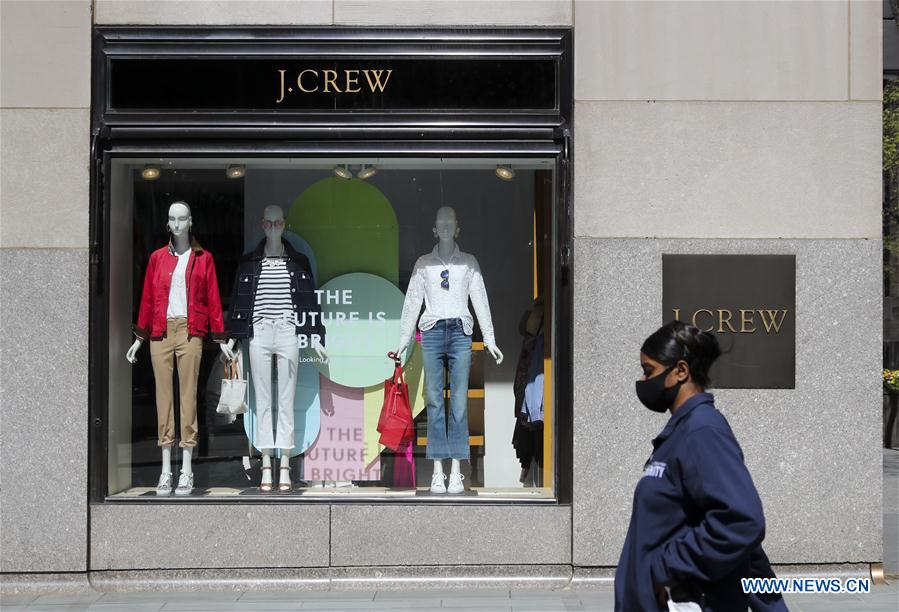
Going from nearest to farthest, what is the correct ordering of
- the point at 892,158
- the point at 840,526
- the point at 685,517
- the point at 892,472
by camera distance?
the point at 685,517 → the point at 840,526 → the point at 892,472 → the point at 892,158

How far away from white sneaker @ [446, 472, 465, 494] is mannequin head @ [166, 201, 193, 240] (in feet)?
8.98

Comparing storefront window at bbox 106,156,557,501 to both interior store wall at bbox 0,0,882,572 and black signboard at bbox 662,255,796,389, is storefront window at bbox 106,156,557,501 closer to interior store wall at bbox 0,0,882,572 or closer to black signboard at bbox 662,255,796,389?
interior store wall at bbox 0,0,882,572

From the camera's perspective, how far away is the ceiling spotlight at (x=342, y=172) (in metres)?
8.05

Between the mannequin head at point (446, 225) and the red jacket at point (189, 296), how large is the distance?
173cm

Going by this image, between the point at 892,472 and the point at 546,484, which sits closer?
the point at 546,484

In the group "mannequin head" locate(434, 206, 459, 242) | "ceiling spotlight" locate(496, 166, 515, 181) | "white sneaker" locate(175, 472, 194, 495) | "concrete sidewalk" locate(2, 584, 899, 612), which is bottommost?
"concrete sidewalk" locate(2, 584, 899, 612)

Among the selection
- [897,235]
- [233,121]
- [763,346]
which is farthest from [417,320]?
[897,235]

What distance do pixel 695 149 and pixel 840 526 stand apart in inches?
112

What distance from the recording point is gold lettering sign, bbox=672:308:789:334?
301 inches

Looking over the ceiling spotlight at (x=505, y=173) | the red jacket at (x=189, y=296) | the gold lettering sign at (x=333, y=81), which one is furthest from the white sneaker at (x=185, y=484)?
the ceiling spotlight at (x=505, y=173)

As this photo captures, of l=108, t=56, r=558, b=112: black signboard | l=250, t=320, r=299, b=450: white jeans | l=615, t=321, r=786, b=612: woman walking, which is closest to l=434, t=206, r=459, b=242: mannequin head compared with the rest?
l=108, t=56, r=558, b=112: black signboard

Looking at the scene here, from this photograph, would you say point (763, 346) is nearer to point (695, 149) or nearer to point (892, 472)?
point (695, 149)

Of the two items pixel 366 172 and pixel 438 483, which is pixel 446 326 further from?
pixel 366 172

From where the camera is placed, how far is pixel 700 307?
7.66 m
